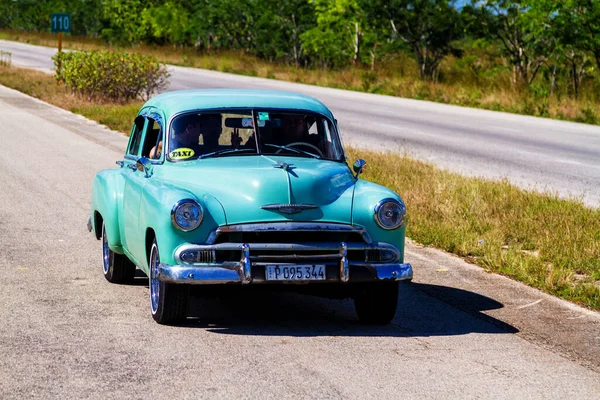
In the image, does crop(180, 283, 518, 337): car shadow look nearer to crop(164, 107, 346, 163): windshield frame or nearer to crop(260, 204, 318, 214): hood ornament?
crop(260, 204, 318, 214): hood ornament

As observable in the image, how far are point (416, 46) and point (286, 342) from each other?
37769 millimetres

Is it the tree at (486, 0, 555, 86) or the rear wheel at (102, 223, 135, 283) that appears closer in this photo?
the rear wheel at (102, 223, 135, 283)

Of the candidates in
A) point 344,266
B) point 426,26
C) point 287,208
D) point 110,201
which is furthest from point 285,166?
point 426,26

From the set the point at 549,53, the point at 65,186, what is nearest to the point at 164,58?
the point at 549,53

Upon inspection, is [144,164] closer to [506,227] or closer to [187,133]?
[187,133]

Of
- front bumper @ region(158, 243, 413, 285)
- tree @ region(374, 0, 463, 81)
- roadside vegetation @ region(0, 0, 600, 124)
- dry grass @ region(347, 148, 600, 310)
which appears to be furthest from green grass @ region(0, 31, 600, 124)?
front bumper @ region(158, 243, 413, 285)

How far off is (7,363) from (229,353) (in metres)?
1.25

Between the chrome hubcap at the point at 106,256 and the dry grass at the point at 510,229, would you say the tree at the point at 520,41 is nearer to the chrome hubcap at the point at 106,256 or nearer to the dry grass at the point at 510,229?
the dry grass at the point at 510,229

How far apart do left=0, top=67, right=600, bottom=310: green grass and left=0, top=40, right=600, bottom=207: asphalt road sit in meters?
1.31

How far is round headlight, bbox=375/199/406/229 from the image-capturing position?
23.6 ft

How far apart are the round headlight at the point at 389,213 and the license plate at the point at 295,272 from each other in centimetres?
53

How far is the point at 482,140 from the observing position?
23.2 metres

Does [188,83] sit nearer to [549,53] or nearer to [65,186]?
[549,53]

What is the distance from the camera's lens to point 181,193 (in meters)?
7.08
